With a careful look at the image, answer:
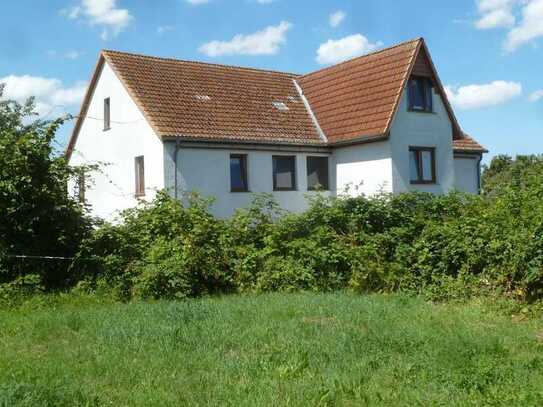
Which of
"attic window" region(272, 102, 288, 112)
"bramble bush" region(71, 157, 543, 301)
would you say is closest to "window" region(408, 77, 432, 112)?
"attic window" region(272, 102, 288, 112)

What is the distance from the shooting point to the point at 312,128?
26.5m

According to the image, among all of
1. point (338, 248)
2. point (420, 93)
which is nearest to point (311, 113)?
point (420, 93)

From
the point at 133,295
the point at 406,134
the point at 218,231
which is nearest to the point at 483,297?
the point at 218,231

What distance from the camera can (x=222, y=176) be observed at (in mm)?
23266

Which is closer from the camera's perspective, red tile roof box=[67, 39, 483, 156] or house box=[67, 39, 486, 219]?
house box=[67, 39, 486, 219]

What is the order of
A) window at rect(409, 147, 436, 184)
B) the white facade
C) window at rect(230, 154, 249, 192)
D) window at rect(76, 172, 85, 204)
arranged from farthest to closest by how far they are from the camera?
window at rect(409, 147, 436, 184) → window at rect(230, 154, 249, 192) → the white facade → window at rect(76, 172, 85, 204)

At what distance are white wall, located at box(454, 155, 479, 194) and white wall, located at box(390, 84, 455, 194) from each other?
3430 millimetres

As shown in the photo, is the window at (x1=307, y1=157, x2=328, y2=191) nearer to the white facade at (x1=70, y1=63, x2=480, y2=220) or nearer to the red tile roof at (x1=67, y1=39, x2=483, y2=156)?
the white facade at (x1=70, y1=63, x2=480, y2=220)

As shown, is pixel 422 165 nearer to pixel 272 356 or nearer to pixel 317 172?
pixel 317 172

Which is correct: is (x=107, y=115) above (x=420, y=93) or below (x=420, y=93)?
below

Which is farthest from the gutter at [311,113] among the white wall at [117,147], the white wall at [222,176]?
the white wall at [117,147]

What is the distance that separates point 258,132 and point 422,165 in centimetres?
653

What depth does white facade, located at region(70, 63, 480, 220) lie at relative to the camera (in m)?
22.6

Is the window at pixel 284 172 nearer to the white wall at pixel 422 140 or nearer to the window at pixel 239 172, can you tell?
the window at pixel 239 172
